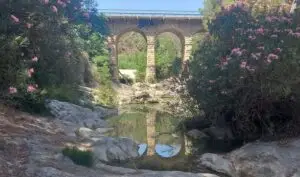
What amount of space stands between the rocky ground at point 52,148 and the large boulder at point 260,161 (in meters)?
0.98

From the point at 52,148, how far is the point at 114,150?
136cm

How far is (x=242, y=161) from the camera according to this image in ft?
28.4

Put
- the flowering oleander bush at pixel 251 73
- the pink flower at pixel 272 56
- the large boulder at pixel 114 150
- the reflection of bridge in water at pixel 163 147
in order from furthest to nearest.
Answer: the reflection of bridge in water at pixel 163 147 → the flowering oleander bush at pixel 251 73 → the pink flower at pixel 272 56 → the large boulder at pixel 114 150

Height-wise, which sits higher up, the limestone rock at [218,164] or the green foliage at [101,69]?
the limestone rock at [218,164]

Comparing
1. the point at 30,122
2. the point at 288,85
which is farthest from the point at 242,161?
the point at 30,122

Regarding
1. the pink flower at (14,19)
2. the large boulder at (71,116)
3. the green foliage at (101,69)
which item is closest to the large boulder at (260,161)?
the large boulder at (71,116)

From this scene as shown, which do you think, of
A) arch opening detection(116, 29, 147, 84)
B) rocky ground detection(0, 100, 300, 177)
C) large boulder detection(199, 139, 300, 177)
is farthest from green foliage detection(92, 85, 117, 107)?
large boulder detection(199, 139, 300, 177)

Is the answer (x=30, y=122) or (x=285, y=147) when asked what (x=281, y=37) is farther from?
(x=30, y=122)

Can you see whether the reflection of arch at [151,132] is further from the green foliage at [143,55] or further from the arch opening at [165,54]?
the arch opening at [165,54]

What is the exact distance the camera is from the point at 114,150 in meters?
8.43

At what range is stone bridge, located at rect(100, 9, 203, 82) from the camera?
1234 inches

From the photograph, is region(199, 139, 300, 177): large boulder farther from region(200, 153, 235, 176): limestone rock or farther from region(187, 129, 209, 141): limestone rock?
region(187, 129, 209, 141): limestone rock

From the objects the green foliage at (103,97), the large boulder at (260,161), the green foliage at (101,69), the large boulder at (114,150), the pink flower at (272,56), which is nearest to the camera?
the large boulder at (260,161)

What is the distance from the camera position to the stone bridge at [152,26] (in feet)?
103
